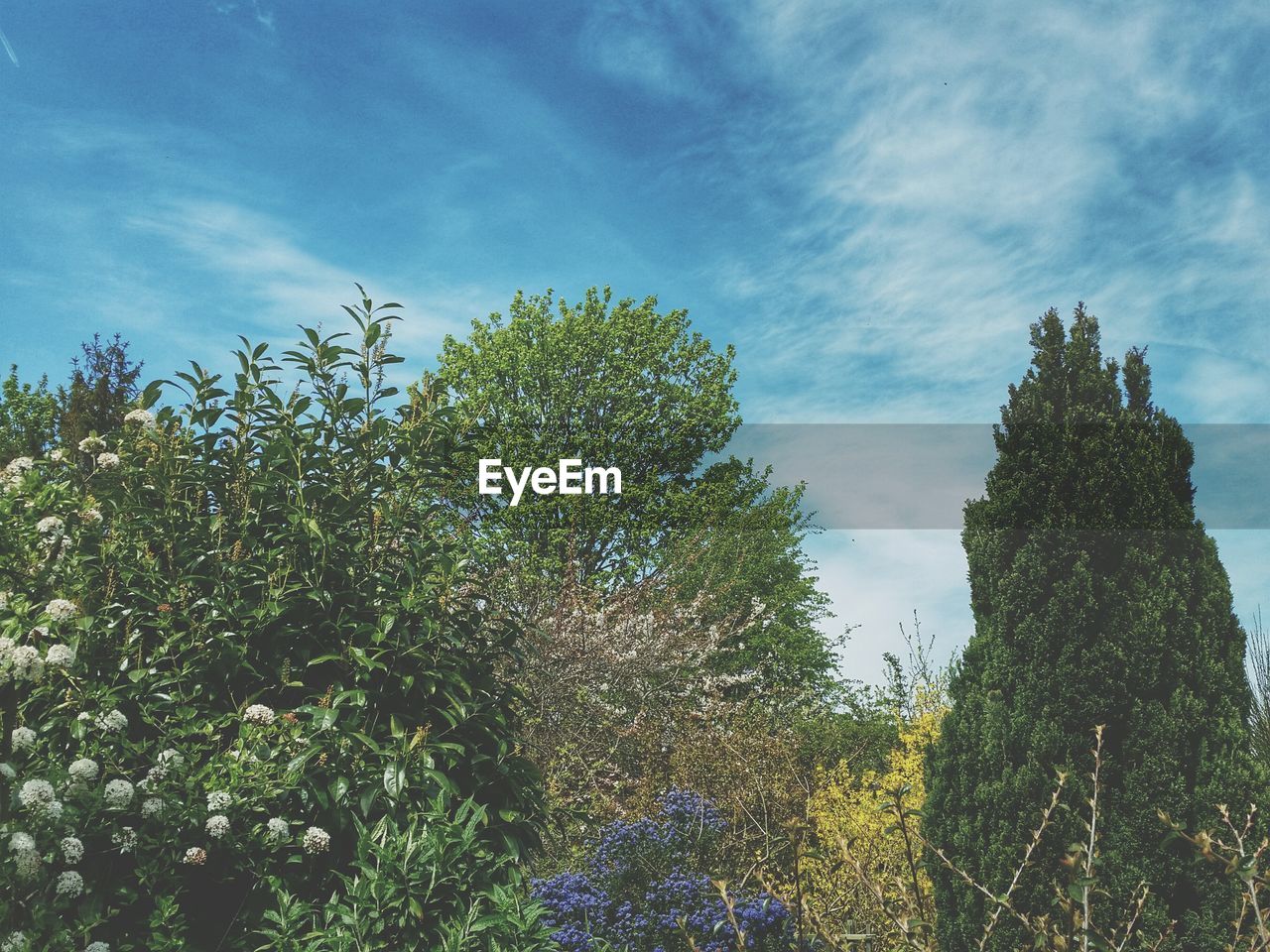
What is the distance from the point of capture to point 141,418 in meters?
4.73

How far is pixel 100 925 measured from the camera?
3.78 metres

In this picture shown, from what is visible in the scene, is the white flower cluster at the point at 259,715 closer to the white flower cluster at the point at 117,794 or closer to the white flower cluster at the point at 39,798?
the white flower cluster at the point at 117,794

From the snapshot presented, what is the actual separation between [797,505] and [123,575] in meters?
18.0

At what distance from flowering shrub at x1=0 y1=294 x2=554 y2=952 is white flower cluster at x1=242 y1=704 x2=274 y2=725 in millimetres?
16

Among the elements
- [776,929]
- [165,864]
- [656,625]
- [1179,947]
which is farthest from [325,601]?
[656,625]

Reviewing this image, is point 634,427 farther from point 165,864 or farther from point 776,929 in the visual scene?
point 165,864

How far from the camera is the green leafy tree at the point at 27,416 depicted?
800 inches

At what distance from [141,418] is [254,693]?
4.86 ft

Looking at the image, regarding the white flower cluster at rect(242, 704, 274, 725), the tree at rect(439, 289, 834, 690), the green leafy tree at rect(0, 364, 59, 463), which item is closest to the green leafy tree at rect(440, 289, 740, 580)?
the tree at rect(439, 289, 834, 690)

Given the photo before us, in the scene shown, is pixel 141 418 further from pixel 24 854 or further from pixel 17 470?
pixel 24 854

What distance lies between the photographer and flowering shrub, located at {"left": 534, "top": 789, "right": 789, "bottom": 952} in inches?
257

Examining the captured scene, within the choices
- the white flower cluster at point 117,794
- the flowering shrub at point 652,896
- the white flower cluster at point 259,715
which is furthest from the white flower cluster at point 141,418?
the flowering shrub at point 652,896

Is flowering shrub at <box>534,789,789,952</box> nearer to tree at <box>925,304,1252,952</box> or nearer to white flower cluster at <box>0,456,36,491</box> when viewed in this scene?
tree at <box>925,304,1252,952</box>

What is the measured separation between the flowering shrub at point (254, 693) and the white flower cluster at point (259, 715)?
16 mm
